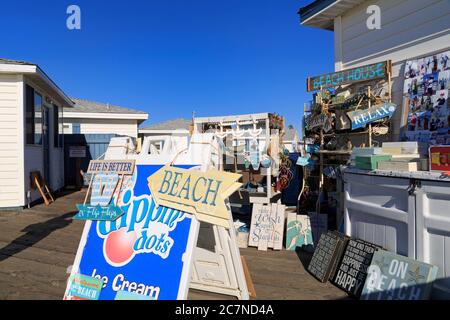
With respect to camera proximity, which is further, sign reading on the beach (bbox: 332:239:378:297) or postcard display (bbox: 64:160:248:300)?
sign reading on the beach (bbox: 332:239:378:297)

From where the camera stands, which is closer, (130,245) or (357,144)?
(130,245)

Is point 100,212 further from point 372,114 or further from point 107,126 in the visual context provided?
point 107,126

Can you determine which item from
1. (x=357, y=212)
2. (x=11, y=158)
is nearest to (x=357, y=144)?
(x=357, y=212)

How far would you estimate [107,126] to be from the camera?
18.6 metres

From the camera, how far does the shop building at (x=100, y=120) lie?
18.0m

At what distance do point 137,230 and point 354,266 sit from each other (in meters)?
2.34

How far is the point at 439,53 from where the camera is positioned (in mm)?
4672

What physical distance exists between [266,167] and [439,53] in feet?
10.1

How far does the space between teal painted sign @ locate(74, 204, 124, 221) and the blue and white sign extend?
0.14 ft

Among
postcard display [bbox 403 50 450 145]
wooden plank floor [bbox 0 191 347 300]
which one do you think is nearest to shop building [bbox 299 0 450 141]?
postcard display [bbox 403 50 450 145]

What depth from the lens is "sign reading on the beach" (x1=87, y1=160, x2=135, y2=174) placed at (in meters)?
2.97

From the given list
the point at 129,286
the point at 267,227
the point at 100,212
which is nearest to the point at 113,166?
the point at 100,212

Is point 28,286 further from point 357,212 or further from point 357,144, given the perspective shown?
point 357,144

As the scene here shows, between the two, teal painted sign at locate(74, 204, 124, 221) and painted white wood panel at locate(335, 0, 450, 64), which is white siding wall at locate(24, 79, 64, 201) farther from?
painted white wood panel at locate(335, 0, 450, 64)
